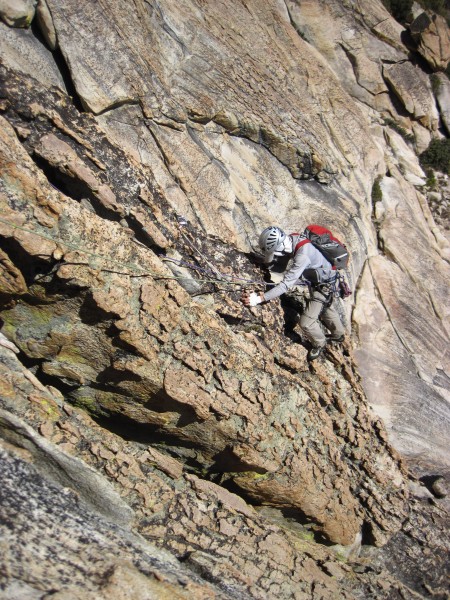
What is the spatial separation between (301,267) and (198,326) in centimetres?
261

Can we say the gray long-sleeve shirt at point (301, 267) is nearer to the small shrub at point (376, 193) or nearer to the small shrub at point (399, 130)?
the small shrub at point (376, 193)

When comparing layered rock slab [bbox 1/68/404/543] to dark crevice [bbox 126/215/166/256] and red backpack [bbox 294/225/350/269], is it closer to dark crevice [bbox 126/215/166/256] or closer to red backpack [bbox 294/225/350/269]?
dark crevice [bbox 126/215/166/256]

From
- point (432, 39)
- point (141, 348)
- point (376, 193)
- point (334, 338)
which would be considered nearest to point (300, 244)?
point (334, 338)

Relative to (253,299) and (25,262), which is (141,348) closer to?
(25,262)

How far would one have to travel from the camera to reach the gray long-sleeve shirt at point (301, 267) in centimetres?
1015

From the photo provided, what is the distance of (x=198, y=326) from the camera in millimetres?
9133

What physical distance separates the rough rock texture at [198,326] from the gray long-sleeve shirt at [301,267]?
2.09 ft

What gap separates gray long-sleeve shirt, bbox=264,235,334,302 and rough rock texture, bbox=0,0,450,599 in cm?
64

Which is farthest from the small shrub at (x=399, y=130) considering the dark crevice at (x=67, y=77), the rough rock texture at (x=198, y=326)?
the dark crevice at (x=67, y=77)

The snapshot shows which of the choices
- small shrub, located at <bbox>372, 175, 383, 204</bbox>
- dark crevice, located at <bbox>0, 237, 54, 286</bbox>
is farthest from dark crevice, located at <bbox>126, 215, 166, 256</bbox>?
small shrub, located at <bbox>372, 175, 383, 204</bbox>

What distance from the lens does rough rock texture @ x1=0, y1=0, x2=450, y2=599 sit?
308 inches

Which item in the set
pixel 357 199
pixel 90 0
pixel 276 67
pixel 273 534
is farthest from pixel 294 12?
pixel 273 534

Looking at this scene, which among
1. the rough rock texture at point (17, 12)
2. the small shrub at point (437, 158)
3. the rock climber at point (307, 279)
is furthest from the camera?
the small shrub at point (437, 158)

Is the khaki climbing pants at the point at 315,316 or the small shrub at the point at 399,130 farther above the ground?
the small shrub at the point at 399,130
